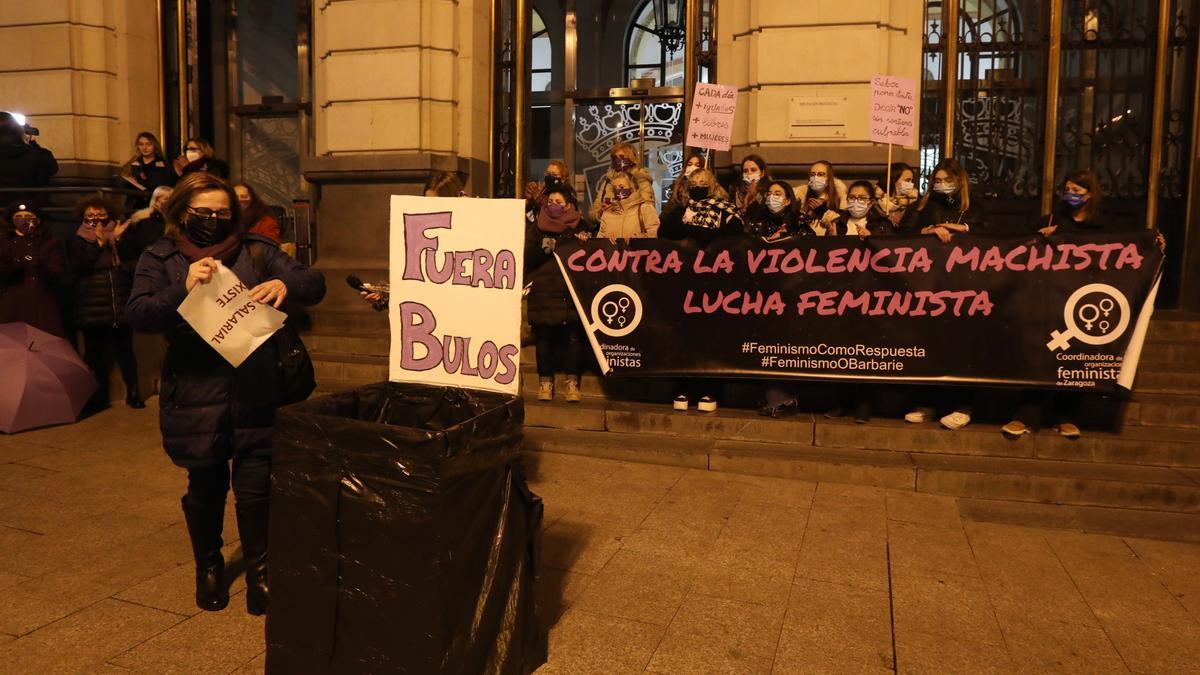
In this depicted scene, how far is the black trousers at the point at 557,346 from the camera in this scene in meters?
7.03

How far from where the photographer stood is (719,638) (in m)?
3.51

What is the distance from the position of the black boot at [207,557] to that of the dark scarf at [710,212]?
13.7 feet

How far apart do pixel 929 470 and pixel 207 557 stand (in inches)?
171

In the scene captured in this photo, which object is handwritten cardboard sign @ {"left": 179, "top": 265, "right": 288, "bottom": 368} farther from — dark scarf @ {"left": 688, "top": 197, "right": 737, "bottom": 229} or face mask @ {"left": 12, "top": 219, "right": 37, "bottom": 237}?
face mask @ {"left": 12, "top": 219, "right": 37, "bottom": 237}

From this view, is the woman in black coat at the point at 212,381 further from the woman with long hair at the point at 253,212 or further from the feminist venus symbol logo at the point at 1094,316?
the feminist venus symbol logo at the point at 1094,316

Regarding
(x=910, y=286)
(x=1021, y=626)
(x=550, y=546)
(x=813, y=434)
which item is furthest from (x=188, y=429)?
(x=910, y=286)

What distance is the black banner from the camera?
5.91 metres

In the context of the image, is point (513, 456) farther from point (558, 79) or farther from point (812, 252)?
point (558, 79)

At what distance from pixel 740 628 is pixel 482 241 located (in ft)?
6.42

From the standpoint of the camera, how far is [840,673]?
3.25m

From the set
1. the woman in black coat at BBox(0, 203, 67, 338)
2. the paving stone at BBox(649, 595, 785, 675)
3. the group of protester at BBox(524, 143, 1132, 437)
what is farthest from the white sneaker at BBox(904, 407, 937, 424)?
the woman in black coat at BBox(0, 203, 67, 338)

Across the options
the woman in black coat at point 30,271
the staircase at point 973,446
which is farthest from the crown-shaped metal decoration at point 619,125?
the woman in black coat at point 30,271

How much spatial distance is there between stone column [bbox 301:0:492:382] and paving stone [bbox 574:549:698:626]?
6.20 meters

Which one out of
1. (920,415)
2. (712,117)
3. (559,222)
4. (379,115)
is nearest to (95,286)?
(379,115)
